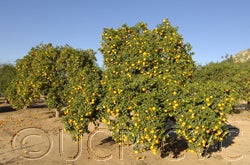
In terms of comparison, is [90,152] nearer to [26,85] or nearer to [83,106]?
[83,106]

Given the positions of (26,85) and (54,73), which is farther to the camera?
(26,85)

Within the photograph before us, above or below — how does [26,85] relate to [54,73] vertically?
below

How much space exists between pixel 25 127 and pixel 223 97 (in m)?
11.6

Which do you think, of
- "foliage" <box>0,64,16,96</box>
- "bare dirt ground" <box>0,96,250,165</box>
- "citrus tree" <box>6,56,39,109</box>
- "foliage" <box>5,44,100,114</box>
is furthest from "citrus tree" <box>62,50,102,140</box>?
"foliage" <box>0,64,16,96</box>

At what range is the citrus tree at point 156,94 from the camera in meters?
5.83

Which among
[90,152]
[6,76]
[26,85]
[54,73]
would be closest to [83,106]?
[90,152]

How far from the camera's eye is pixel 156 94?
20.3 ft

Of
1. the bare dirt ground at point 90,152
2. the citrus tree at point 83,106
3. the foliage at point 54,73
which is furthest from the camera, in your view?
the foliage at point 54,73

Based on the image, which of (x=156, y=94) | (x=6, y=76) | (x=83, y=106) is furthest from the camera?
(x=6, y=76)

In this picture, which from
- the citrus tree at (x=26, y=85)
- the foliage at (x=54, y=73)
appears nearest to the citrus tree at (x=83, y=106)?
the foliage at (x=54, y=73)

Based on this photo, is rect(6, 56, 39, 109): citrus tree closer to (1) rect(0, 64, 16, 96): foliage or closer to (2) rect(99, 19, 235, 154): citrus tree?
(2) rect(99, 19, 235, 154): citrus tree

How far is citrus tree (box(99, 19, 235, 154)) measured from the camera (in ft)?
19.1

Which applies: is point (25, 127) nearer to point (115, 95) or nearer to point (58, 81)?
point (58, 81)

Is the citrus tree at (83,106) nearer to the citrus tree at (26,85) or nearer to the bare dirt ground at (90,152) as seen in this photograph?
the bare dirt ground at (90,152)
